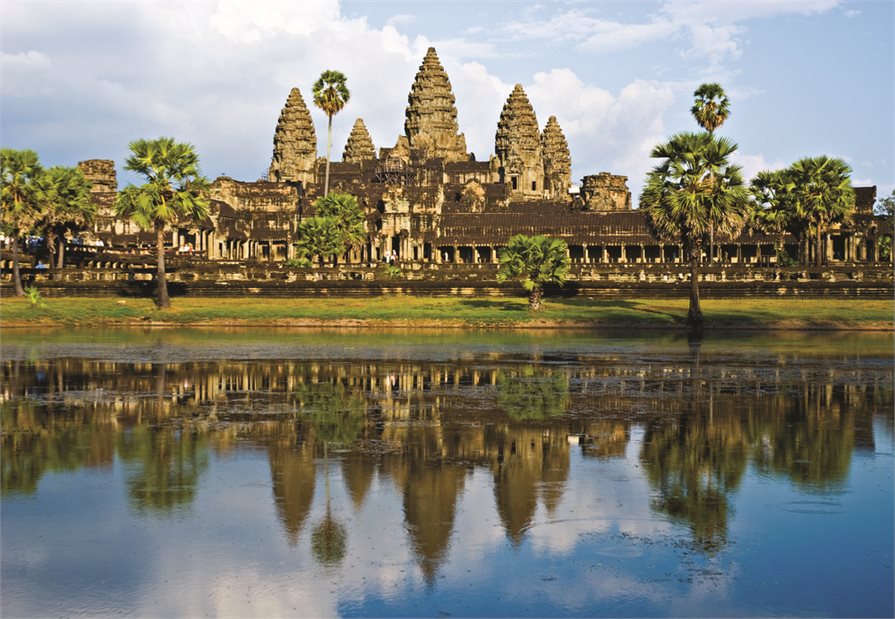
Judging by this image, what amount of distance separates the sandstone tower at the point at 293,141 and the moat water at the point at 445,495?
122 metres

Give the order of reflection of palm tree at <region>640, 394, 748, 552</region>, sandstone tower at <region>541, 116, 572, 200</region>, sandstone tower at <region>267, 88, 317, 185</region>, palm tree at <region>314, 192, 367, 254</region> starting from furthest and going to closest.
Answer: sandstone tower at <region>541, 116, 572, 200</region> → sandstone tower at <region>267, 88, 317, 185</region> → palm tree at <region>314, 192, 367, 254</region> → reflection of palm tree at <region>640, 394, 748, 552</region>

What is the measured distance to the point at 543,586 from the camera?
9.78 metres

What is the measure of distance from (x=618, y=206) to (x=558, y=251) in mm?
67583

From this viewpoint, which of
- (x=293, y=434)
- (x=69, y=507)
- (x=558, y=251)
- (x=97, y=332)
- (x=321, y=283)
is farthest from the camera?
(x=321, y=283)

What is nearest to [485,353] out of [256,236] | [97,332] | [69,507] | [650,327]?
[650,327]

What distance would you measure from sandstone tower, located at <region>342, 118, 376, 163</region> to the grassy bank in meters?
105

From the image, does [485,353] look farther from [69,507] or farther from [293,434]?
[69,507]

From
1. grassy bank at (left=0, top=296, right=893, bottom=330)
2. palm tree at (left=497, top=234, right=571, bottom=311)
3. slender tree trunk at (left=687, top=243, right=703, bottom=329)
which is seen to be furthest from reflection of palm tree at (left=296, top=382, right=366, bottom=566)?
palm tree at (left=497, top=234, right=571, bottom=311)

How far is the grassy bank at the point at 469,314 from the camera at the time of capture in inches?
1939

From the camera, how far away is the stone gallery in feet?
323

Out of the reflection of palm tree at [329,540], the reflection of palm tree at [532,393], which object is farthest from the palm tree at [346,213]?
the reflection of palm tree at [329,540]

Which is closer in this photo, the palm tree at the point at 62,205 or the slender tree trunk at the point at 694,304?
the slender tree trunk at the point at 694,304

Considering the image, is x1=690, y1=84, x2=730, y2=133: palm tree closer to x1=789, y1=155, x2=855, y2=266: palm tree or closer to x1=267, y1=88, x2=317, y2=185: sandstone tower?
x1=789, y1=155, x2=855, y2=266: palm tree

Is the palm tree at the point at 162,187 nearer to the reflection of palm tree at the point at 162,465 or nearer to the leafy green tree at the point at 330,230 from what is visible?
the leafy green tree at the point at 330,230
